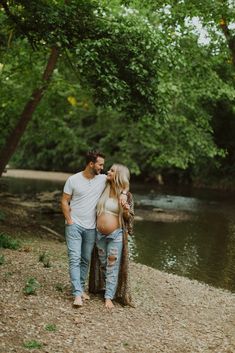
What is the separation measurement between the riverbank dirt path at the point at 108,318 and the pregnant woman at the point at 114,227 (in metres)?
0.43

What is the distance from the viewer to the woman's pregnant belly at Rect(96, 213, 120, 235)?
8211 millimetres

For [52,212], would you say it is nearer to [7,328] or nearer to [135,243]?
[135,243]

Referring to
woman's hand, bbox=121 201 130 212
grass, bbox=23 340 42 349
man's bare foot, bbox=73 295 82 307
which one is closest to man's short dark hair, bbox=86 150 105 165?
woman's hand, bbox=121 201 130 212

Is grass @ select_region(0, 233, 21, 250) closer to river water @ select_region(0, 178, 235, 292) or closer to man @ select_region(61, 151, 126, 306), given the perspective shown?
river water @ select_region(0, 178, 235, 292)

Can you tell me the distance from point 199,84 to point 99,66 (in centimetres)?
939

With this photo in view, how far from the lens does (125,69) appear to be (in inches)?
435

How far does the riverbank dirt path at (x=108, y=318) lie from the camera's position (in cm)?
665

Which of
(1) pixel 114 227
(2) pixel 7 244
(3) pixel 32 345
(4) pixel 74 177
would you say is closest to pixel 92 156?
(4) pixel 74 177

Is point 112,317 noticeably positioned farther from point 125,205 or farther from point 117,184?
point 117,184

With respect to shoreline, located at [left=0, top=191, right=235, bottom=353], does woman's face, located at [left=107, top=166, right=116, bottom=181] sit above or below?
above

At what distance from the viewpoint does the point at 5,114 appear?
69.7 feet

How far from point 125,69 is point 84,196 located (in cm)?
Result: 403

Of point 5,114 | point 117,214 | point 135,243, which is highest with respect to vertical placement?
point 5,114

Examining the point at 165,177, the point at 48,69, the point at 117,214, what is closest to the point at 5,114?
the point at 48,69
